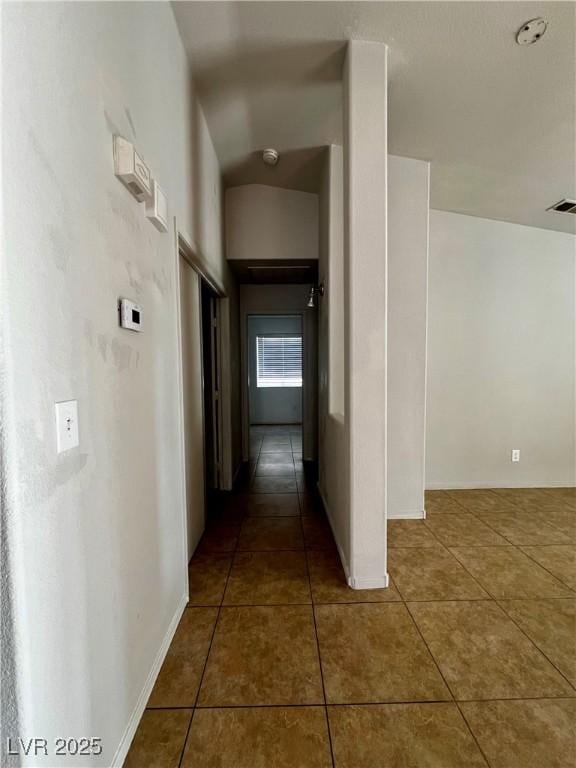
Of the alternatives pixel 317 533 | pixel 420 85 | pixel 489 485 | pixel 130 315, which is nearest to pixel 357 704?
pixel 317 533

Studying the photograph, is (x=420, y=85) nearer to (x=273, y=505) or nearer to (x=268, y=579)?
(x=268, y=579)

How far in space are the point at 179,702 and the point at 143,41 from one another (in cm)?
261

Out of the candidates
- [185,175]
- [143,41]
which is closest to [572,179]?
[185,175]

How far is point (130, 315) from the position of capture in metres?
1.24

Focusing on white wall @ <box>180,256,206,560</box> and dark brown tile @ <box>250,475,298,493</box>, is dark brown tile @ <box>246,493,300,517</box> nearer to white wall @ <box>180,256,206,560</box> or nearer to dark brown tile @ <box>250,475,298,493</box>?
dark brown tile @ <box>250,475,298,493</box>

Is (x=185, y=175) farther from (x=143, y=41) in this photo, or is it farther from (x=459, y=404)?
(x=459, y=404)

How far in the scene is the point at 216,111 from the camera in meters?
2.38

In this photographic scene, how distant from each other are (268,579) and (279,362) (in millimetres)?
5878

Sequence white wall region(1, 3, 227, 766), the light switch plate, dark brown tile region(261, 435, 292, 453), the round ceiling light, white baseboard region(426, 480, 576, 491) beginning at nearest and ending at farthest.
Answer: white wall region(1, 3, 227, 766) → the light switch plate → the round ceiling light → white baseboard region(426, 480, 576, 491) → dark brown tile region(261, 435, 292, 453)

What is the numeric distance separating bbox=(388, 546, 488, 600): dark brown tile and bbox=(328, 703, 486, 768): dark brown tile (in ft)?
2.20

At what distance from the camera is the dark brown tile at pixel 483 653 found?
4.59ft

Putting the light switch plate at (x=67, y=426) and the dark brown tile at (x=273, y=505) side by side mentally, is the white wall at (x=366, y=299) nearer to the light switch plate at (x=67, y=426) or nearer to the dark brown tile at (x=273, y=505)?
the dark brown tile at (x=273, y=505)

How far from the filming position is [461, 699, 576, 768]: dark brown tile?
115 centimetres

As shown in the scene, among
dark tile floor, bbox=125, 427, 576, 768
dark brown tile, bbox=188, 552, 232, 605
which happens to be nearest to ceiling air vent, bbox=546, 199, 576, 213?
dark tile floor, bbox=125, 427, 576, 768
